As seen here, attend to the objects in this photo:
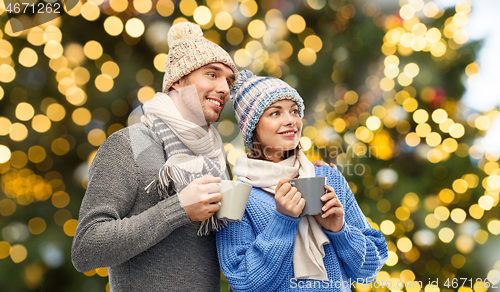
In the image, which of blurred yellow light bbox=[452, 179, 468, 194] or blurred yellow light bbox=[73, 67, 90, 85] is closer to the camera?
blurred yellow light bbox=[73, 67, 90, 85]

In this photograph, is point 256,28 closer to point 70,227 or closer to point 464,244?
point 70,227

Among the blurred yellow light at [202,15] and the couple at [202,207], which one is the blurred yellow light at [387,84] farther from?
the blurred yellow light at [202,15]

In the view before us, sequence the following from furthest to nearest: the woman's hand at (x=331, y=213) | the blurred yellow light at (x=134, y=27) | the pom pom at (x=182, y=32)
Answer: the blurred yellow light at (x=134, y=27)
the pom pom at (x=182, y=32)
the woman's hand at (x=331, y=213)

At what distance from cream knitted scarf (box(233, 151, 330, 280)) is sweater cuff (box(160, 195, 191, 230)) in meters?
0.32

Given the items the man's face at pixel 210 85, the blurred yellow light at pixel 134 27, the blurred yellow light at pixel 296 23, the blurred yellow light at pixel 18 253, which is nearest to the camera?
the man's face at pixel 210 85

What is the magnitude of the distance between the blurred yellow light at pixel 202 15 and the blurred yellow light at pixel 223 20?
0.04 m

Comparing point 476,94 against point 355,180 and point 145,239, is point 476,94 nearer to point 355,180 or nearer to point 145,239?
point 355,180

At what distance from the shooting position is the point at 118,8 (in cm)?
142

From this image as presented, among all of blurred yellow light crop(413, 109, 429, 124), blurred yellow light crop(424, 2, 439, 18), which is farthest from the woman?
blurred yellow light crop(424, 2, 439, 18)

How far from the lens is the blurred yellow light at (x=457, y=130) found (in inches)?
58.9

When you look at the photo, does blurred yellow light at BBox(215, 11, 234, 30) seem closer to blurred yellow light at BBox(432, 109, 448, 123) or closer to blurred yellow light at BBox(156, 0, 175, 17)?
blurred yellow light at BBox(156, 0, 175, 17)

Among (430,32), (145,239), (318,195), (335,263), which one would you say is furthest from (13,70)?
(430,32)

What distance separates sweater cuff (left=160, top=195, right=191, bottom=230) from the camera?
73cm

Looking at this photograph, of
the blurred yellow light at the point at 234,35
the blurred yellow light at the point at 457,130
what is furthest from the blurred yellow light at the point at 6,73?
the blurred yellow light at the point at 457,130
